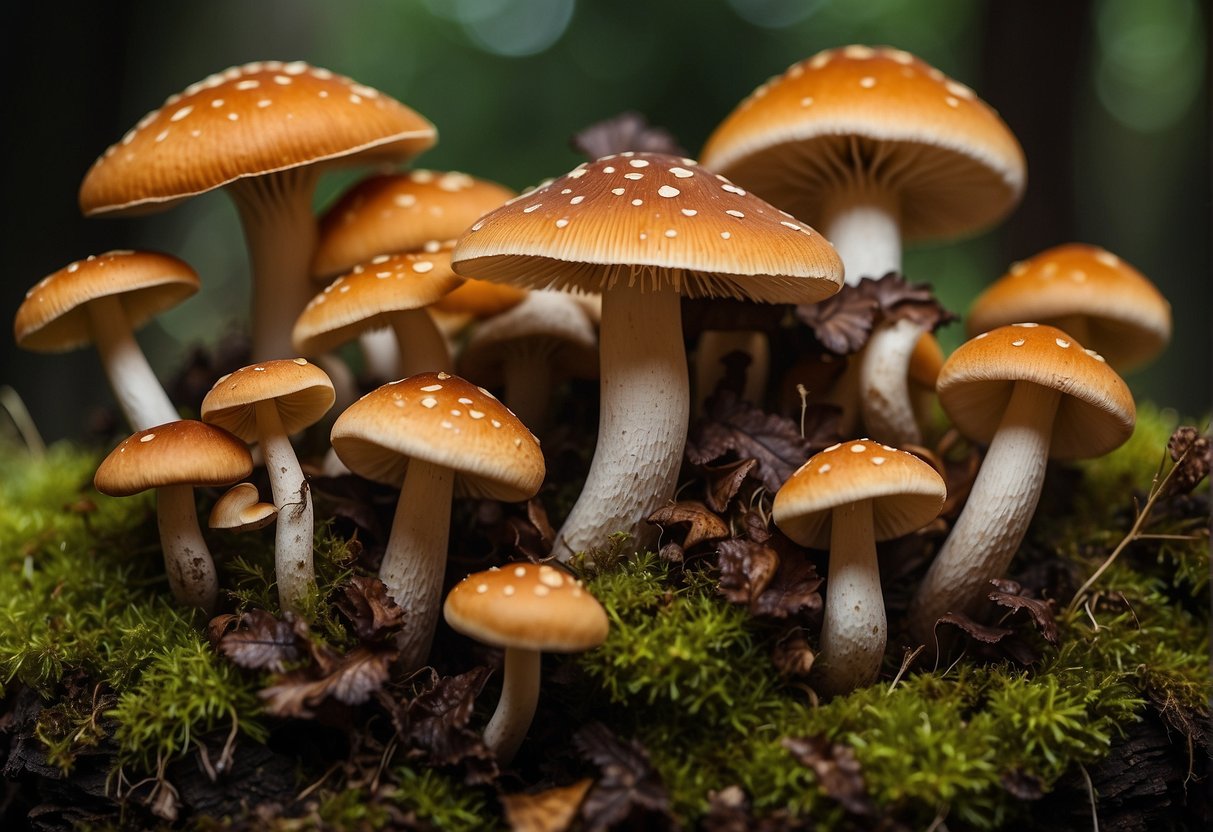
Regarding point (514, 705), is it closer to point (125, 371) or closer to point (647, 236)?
point (647, 236)

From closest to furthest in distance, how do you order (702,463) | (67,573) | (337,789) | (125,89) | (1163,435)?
(337,789)
(702,463)
(67,573)
(1163,435)
(125,89)

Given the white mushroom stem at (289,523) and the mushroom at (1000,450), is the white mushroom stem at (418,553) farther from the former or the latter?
the mushroom at (1000,450)

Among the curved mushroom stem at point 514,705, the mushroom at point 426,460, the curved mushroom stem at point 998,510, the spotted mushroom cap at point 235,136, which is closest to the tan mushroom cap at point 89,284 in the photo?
the spotted mushroom cap at point 235,136

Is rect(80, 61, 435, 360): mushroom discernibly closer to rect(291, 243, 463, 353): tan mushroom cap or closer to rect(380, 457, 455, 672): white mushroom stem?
rect(291, 243, 463, 353): tan mushroom cap

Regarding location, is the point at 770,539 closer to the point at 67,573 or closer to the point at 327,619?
the point at 327,619

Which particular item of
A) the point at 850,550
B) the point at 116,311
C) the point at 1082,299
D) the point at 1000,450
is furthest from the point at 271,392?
the point at 1082,299

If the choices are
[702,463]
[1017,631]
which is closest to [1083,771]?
[1017,631]
